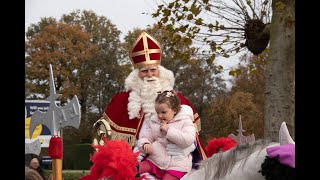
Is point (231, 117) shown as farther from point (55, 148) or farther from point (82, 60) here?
point (55, 148)

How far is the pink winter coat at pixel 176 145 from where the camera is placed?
465 cm

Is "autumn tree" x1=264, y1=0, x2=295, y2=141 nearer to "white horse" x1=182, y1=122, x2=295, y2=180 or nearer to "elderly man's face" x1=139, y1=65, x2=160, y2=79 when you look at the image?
"elderly man's face" x1=139, y1=65, x2=160, y2=79

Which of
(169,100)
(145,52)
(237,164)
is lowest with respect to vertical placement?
(237,164)

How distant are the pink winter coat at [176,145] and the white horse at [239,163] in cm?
116

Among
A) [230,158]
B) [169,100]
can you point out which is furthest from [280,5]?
[230,158]

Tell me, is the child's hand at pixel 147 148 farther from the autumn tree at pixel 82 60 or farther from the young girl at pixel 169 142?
the autumn tree at pixel 82 60

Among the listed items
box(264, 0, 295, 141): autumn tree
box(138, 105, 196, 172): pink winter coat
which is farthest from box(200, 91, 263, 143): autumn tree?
box(138, 105, 196, 172): pink winter coat

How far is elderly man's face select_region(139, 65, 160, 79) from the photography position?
6.04m

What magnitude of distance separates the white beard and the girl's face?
1048 millimetres

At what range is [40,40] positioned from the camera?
40.2 m

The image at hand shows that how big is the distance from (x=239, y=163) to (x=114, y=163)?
44.4 inches

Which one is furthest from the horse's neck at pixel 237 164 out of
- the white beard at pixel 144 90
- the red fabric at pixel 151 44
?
the red fabric at pixel 151 44

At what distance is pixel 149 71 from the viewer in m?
6.07
